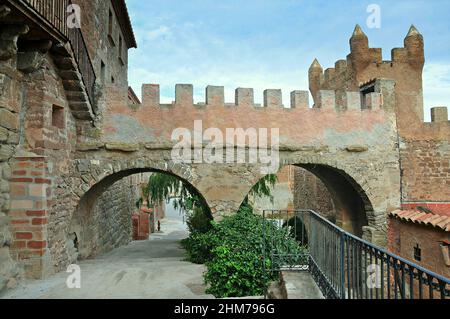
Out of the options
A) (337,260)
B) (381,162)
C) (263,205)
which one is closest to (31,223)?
(337,260)

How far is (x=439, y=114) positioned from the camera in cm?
1000

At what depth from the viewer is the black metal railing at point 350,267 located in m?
2.67

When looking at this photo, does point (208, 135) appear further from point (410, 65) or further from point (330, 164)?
point (410, 65)

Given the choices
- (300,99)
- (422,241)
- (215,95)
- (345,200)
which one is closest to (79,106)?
(215,95)

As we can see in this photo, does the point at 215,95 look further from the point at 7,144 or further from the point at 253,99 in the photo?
the point at 7,144

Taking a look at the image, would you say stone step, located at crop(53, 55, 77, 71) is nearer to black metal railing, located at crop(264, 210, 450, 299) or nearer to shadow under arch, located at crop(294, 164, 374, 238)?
black metal railing, located at crop(264, 210, 450, 299)

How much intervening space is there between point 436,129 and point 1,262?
10.9 meters

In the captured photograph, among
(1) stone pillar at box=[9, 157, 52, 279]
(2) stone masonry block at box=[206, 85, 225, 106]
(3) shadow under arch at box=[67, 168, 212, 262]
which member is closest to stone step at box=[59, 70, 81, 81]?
(1) stone pillar at box=[9, 157, 52, 279]

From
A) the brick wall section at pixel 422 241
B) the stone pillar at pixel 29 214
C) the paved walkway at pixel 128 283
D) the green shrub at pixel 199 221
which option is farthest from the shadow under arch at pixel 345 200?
the stone pillar at pixel 29 214

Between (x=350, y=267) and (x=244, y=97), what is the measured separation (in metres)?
5.44

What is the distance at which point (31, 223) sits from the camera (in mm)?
5613

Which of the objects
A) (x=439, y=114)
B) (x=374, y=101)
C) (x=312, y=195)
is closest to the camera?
(x=374, y=101)

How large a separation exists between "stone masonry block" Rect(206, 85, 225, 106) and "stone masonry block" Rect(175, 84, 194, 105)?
40cm

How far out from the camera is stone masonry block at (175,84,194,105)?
26.5ft
